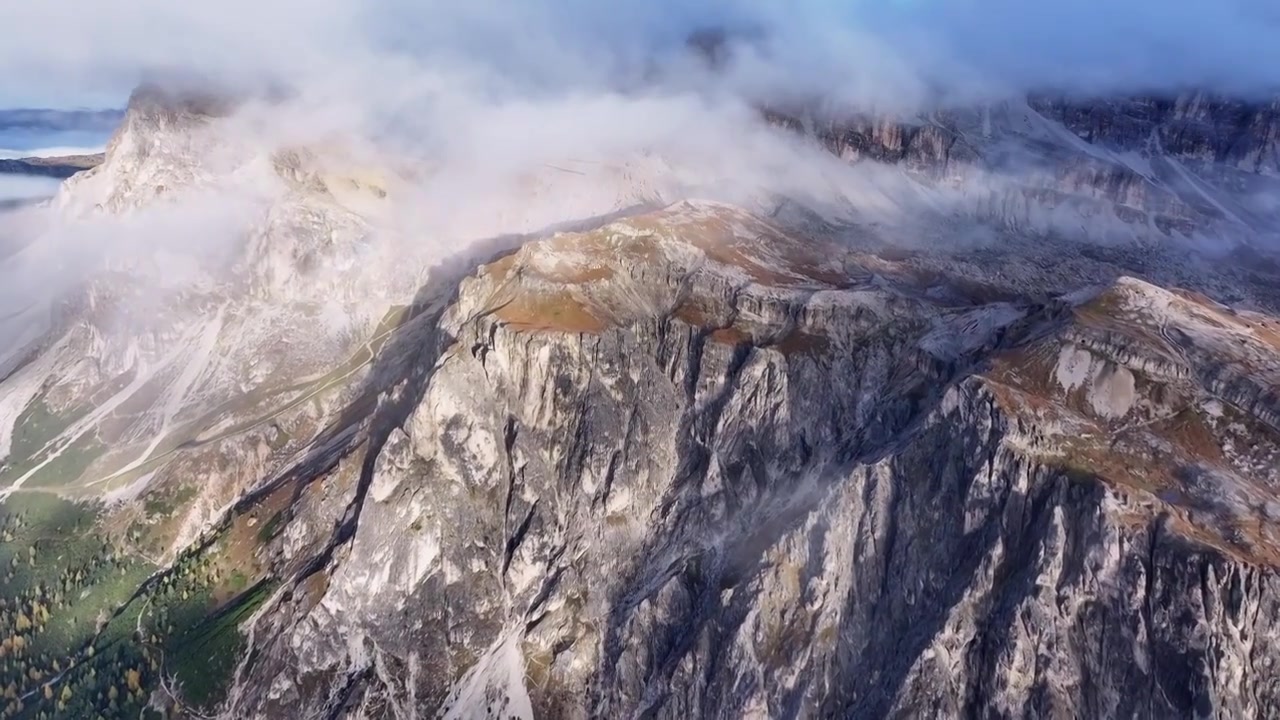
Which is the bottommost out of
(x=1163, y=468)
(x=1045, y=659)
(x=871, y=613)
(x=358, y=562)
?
(x=358, y=562)

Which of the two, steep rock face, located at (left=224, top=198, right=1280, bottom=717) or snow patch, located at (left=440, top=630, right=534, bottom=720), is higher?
steep rock face, located at (left=224, top=198, right=1280, bottom=717)

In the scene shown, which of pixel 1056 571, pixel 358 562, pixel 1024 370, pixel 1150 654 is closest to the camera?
pixel 1150 654

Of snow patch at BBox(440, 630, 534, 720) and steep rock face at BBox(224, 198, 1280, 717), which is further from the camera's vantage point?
snow patch at BBox(440, 630, 534, 720)

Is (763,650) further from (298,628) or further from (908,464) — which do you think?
(298,628)

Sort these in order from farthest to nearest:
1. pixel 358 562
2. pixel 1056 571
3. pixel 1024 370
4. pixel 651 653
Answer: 1. pixel 358 562
2. pixel 651 653
3. pixel 1024 370
4. pixel 1056 571

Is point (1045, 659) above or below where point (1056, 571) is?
below

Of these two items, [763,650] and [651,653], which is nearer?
[763,650]

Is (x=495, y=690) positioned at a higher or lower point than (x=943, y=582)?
lower

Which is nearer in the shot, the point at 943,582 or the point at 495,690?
the point at 943,582

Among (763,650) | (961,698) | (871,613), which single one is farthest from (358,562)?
(961,698)

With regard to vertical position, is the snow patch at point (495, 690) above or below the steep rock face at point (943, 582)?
below

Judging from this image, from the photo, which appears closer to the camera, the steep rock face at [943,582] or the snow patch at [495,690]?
the steep rock face at [943,582]
